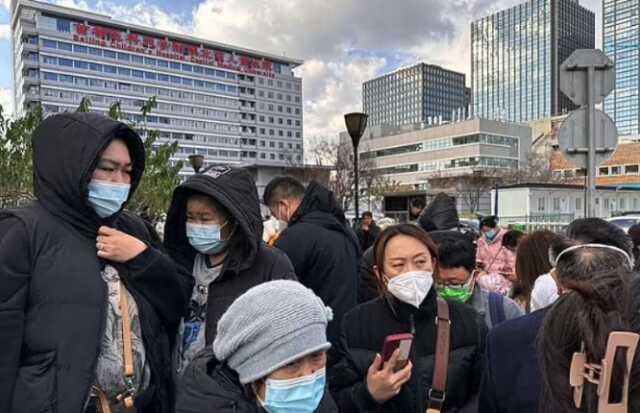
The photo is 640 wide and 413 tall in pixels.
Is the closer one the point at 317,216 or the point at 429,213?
the point at 317,216

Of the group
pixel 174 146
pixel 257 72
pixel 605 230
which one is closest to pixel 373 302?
pixel 605 230

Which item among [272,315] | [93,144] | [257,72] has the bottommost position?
[272,315]

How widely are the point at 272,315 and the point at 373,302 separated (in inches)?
42.9

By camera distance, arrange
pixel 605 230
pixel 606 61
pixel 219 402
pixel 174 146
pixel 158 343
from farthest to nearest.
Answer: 1. pixel 174 146
2. pixel 606 61
3. pixel 605 230
4. pixel 158 343
5. pixel 219 402

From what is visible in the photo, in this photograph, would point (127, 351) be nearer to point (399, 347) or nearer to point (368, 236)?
point (399, 347)

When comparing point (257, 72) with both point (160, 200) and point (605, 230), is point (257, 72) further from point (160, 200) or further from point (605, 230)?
point (605, 230)

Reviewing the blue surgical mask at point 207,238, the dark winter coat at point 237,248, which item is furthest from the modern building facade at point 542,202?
the blue surgical mask at point 207,238

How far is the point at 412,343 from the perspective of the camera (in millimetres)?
2391

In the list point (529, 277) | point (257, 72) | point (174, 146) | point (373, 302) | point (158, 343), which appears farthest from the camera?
point (257, 72)

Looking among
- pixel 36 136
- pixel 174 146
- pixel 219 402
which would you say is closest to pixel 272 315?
pixel 219 402

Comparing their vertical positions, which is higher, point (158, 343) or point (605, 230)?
point (605, 230)

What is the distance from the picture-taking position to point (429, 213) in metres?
6.24

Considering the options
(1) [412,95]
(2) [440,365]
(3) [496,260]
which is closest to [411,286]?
(2) [440,365]

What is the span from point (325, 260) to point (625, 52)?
107m
